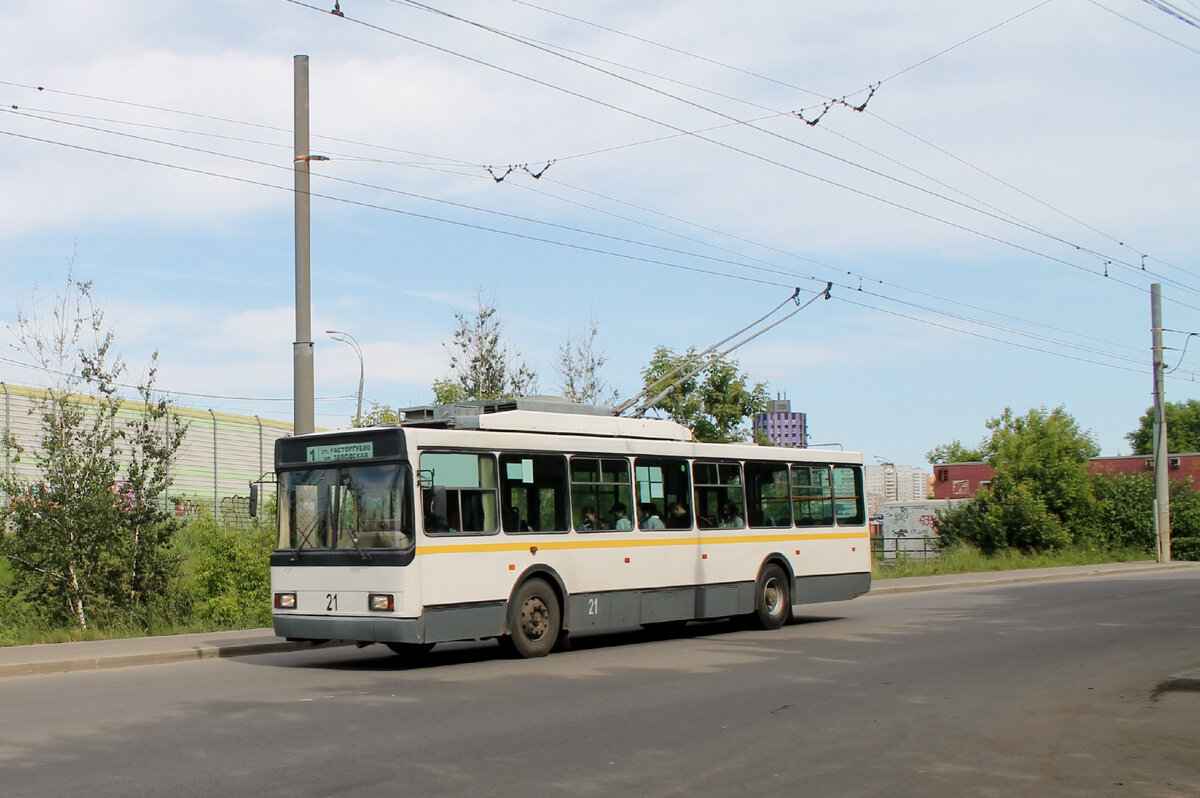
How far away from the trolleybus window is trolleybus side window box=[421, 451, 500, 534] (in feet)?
1.00

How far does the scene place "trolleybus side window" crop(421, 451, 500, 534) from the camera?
1360 cm

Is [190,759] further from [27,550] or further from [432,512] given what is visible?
[27,550]

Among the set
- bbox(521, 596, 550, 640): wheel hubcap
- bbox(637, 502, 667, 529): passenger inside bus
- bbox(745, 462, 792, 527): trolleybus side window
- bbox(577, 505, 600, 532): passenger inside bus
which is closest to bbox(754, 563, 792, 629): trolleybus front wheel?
bbox(745, 462, 792, 527): trolleybus side window

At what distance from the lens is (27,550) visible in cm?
1777

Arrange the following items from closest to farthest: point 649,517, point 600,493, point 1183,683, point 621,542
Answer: point 1183,683
point 600,493
point 621,542
point 649,517

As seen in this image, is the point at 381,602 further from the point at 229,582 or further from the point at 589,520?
the point at 229,582

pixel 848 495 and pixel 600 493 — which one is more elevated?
pixel 600 493

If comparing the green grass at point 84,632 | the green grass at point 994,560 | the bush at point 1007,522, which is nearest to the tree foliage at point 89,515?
the green grass at point 84,632

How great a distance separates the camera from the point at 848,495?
2083cm

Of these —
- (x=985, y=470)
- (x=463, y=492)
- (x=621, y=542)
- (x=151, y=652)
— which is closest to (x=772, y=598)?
(x=621, y=542)

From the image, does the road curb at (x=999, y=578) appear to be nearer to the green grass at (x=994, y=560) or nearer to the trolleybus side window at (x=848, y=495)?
the green grass at (x=994, y=560)

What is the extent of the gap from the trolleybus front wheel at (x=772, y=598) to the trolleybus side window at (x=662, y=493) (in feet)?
6.71

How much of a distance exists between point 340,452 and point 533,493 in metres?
2.42

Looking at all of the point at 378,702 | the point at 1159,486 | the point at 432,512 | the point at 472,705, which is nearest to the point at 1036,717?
the point at 472,705
